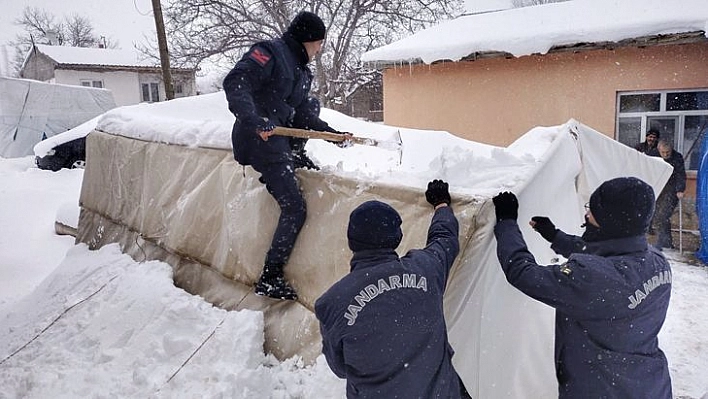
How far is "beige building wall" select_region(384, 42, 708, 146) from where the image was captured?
7.38 meters

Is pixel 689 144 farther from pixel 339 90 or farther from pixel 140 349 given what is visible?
pixel 339 90

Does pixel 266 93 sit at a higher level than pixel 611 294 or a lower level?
higher

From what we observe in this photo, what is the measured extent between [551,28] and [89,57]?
28275 mm

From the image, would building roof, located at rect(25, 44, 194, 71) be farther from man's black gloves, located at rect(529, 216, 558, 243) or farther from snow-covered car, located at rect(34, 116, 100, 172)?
man's black gloves, located at rect(529, 216, 558, 243)

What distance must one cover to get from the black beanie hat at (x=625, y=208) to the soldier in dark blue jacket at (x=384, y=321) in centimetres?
72

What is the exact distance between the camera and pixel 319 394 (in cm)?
281

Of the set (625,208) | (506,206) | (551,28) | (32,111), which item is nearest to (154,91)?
(32,111)

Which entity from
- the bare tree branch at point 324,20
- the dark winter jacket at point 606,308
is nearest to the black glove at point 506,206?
the dark winter jacket at point 606,308

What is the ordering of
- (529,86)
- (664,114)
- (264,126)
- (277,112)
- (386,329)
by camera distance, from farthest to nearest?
(529,86) < (664,114) < (277,112) < (264,126) < (386,329)

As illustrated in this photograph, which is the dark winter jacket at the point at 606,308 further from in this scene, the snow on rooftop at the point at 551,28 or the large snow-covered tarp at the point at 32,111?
the large snow-covered tarp at the point at 32,111

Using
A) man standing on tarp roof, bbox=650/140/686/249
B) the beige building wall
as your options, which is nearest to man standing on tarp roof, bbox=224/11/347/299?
man standing on tarp roof, bbox=650/140/686/249

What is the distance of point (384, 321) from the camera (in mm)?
1804

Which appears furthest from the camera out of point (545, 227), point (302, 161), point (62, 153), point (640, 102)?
point (62, 153)

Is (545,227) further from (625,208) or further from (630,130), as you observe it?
(630,130)
